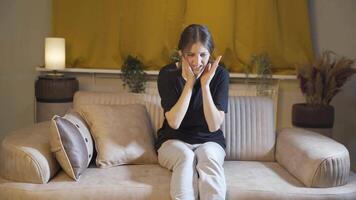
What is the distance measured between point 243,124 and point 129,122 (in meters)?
0.66

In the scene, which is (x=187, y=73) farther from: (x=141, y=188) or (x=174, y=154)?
(x=141, y=188)

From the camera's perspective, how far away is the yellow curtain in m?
3.52

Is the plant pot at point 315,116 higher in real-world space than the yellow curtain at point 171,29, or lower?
lower

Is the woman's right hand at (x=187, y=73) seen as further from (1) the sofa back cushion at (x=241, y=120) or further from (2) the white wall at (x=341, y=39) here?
(2) the white wall at (x=341, y=39)

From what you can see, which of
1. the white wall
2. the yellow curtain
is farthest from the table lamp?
the white wall

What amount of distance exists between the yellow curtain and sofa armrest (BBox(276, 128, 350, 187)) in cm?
130

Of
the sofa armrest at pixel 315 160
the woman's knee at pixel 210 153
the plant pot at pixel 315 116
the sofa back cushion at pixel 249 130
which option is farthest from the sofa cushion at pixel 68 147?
the plant pot at pixel 315 116

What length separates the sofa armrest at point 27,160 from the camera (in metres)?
2.01

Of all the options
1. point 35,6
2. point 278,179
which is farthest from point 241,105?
point 35,6

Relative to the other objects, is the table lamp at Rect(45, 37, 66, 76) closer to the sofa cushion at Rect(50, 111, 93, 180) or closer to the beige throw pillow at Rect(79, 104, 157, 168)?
the beige throw pillow at Rect(79, 104, 157, 168)

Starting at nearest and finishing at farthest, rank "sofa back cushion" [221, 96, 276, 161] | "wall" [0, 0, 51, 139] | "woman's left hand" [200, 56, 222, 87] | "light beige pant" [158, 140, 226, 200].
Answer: "light beige pant" [158, 140, 226, 200] → "woman's left hand" [200, 56, 222, 87] → "sofa back cushion" [221, 96, 276, 161] → "wall" [0, 0, 51, 139]

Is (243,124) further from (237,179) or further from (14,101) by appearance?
(14,101)

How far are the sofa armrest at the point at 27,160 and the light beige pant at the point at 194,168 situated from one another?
0.56 meters

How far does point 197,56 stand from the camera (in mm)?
2254
